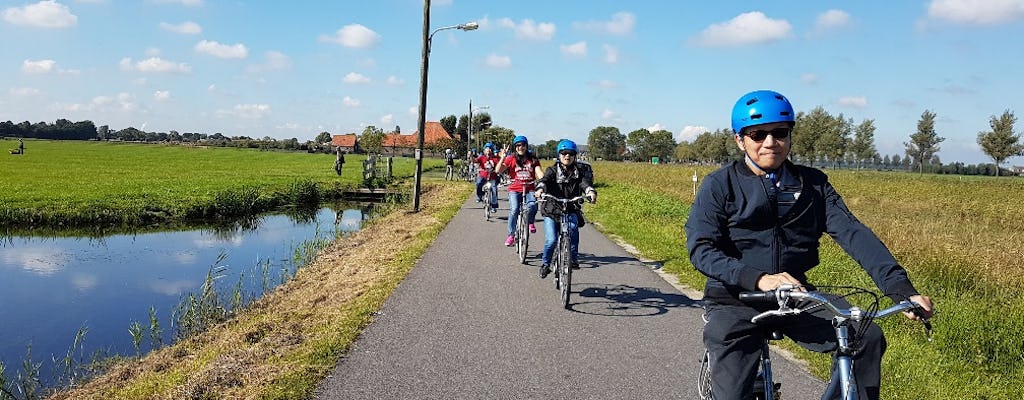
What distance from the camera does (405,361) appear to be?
493 centimetres

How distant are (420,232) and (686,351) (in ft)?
28.2

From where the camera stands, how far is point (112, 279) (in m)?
10.9

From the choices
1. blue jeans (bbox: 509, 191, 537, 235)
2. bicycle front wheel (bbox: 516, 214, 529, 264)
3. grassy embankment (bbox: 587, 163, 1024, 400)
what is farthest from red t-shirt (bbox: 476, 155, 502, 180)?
bicycle front wheel (bbox: 516, 214, 529, 264)

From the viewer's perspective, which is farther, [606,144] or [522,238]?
[606,144]

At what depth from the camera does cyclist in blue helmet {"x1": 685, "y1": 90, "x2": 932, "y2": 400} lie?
9.07ft

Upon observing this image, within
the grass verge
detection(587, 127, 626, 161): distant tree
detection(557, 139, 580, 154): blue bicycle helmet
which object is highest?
detection(587, 127, 626, 161): distant tree

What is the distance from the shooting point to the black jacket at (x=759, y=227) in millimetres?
2744

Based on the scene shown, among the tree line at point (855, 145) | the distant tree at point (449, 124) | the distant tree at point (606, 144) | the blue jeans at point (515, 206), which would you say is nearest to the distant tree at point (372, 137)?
the tree line at point (855, 145)

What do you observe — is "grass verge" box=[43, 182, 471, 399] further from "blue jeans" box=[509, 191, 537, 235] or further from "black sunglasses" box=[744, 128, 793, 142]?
"black sunglasses" box=[744, 128, 793, 142]

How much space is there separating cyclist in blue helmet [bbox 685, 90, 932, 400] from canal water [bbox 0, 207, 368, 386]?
643cm

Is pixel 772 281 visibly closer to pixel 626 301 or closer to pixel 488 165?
pixel 626 301

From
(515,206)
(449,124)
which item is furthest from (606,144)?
(515,206)

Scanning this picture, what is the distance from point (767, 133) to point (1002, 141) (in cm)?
7816

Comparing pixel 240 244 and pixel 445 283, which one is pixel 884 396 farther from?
pixel 240 244
